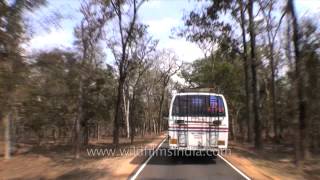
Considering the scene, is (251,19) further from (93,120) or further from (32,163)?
(93,120)

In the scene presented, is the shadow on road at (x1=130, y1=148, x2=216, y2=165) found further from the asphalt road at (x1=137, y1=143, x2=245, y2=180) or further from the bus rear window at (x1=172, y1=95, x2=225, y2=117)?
the bus rear window at (x1=172, y1=95, x2=225, y2=117)

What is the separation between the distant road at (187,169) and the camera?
19.4 metres

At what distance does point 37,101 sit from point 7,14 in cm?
256

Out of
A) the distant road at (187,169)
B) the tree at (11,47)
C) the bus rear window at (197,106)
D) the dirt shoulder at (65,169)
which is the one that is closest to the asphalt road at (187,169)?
the distant road at (187,169)

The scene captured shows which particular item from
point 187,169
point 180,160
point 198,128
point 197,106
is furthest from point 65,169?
point 197,106

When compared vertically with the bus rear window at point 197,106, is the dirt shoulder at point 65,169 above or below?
below

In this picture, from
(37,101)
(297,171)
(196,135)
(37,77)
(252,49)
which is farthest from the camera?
(252,49)

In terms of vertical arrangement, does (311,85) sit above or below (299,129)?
above

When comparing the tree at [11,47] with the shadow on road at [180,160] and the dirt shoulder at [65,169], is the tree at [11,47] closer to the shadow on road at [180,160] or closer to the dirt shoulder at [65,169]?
the dirt shoulder at [65,169]

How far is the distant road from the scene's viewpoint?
1942 cm

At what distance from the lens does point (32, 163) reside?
2998 centimetres

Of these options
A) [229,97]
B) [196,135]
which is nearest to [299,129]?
[196,135]

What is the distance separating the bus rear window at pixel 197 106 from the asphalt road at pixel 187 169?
2.21 m

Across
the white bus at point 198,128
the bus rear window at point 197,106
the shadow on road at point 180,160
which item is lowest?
the shadow on road at point 180,160
